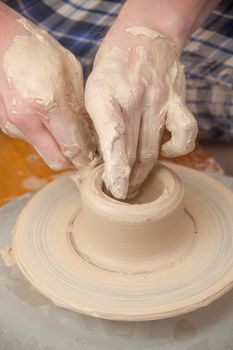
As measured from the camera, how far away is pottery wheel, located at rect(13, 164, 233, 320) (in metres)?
1.18

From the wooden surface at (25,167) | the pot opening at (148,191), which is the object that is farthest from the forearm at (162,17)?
the wooden surface at (25,167)

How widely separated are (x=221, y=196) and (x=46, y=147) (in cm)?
46

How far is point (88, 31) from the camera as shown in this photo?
7.43 feet

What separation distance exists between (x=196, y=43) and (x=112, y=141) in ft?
3.52

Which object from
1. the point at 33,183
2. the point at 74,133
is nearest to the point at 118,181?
the point at 74,133

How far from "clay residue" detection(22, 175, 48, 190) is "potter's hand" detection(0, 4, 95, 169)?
431 millimetres

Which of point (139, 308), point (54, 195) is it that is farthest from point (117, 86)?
point (139, 308)

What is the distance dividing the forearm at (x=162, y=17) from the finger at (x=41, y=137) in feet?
0.99

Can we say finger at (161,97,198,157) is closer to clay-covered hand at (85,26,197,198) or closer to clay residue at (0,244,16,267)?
clay-covered hand at (85,26,197,198)

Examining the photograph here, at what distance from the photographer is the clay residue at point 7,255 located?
1.46 m

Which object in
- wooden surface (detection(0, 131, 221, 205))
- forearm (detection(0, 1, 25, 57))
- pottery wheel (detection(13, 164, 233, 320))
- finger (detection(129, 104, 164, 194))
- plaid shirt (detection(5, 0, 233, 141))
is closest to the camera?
pottery wheel (detection(13, 164, 233, 320))

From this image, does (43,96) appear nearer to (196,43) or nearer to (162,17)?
(162,17)

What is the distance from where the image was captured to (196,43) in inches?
84.7

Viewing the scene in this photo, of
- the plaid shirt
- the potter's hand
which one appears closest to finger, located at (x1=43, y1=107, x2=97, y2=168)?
the potter's hand
